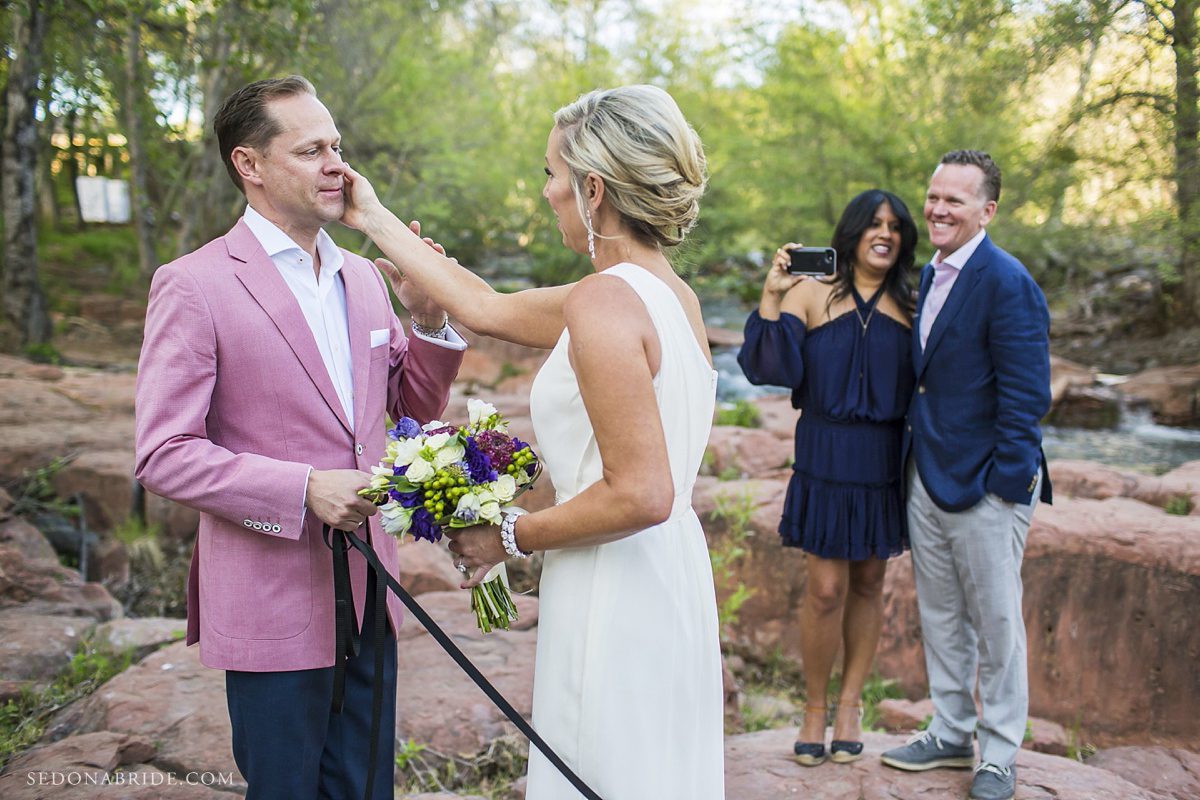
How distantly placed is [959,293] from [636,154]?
6.20 ft

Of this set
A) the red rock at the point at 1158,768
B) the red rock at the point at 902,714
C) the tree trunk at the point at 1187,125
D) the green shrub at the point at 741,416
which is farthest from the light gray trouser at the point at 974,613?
the tree trunk at the point at 1187,125

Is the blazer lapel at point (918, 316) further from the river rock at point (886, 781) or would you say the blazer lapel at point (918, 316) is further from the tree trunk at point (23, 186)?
the tree trunk at point (23, 186)

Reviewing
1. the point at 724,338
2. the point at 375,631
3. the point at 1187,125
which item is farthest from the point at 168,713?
the point at 724,338

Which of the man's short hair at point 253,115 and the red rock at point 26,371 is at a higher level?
the man's short hair at point 253,115

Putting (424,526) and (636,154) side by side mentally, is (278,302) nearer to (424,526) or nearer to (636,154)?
(424,526)

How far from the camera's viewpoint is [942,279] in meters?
3.69

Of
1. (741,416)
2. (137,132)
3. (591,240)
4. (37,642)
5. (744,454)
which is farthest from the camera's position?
(137,132)

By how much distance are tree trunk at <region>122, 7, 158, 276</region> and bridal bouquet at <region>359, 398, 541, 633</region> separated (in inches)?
231

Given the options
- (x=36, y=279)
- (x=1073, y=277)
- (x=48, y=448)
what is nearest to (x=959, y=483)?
(x=48, y=448)

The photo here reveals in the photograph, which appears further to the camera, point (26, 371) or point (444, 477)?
point (26, 371)

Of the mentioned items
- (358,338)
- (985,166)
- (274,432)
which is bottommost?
(274,432)

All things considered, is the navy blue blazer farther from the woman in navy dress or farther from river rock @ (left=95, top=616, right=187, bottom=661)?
river rock @ (left=95, top=616, right=187, bottom=661)

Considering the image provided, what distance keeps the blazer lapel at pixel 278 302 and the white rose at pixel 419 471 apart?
370mm
